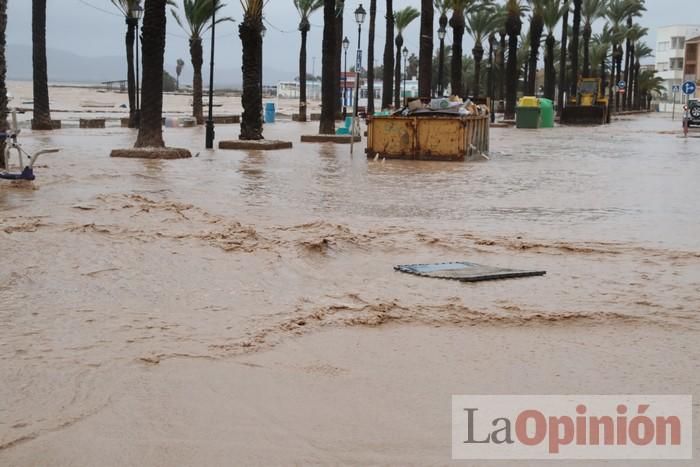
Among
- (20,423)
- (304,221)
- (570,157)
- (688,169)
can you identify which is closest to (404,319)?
(20,423)

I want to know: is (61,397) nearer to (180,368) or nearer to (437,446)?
(180,368)

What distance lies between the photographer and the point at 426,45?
33.1 metres

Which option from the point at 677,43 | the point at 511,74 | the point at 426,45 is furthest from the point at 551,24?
the point at 677,43

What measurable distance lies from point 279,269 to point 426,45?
26212mm

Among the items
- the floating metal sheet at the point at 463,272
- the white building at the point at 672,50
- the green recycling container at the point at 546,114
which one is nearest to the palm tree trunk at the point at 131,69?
the green recycling container at the point at 546,114

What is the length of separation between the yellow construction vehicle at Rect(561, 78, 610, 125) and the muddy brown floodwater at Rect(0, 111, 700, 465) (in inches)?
1462

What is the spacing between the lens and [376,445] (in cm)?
409

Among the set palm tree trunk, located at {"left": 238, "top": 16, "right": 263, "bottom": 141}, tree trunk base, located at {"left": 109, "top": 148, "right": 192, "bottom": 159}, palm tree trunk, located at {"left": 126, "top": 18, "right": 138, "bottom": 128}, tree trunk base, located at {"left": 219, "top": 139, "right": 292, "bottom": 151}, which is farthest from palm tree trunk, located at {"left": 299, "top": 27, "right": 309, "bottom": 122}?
tree trunk base, located at {"left": 109, "top": 148, "right": 192, "bottom": 159}

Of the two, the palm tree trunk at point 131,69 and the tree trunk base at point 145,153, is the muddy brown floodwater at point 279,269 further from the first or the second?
the palm tree trunk at point 131,69

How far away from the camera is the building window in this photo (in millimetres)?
136488

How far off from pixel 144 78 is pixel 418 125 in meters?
6.00

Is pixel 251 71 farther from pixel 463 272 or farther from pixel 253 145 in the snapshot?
pixel 463 272

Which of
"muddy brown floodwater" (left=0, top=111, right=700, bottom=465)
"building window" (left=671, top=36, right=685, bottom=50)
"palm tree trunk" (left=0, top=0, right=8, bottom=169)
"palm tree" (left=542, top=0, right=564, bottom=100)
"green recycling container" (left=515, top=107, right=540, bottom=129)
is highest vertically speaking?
"building window" (left=671, top=36, right=685, bottom=50)

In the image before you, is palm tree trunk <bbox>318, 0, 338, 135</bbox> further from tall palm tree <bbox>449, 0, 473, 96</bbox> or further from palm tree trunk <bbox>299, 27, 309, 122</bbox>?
palm tree trunk <bbox>299, 27, 309, 122</bbox>
